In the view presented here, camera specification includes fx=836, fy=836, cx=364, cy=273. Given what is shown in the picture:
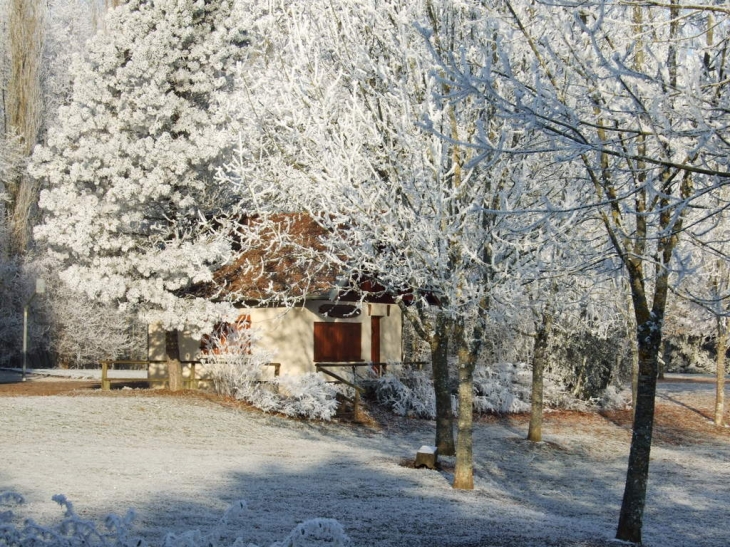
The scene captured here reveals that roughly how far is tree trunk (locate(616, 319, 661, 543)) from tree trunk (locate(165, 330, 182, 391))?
1586 cm

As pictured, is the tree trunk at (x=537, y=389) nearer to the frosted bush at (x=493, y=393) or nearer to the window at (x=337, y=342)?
the frosted bush at (x=493, y=393)

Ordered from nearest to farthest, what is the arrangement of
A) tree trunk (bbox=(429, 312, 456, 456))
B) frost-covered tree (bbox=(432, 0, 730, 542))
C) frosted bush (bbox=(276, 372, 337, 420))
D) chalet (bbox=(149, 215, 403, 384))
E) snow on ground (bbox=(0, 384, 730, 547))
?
frost-covered tree (bbox=(432, 0, 730, 542)), snow on ground (bbox=(0, 384, 730, 547)), tree trunk (bbox=(429, 312, 456, 456)), frosted bush (bbox=(276, 372, 337, 420)), chalet (bbox=(149, 215, 403, 384))

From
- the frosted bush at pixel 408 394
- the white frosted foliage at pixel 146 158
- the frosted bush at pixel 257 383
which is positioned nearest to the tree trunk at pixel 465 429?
the frosted bush at pixel 257 383

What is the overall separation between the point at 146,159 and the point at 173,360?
549 cm

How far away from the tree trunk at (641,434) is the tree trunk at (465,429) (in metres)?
3.48

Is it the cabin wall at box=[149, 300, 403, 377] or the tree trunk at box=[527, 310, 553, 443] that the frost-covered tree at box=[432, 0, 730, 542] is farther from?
the cabin wall at box=[149, 300, 403, 377]

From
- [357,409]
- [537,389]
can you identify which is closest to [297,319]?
[357,409]

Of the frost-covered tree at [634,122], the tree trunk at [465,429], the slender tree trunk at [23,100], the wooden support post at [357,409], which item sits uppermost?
the slender tree trunk at [23,100]

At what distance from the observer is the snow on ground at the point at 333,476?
9.01 metres

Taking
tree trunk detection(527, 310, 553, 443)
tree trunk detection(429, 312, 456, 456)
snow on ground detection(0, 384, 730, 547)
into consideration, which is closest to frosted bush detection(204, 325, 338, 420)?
snow on ground detection(0, 384, 730, 547)

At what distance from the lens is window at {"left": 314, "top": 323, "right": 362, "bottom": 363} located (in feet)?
79.8

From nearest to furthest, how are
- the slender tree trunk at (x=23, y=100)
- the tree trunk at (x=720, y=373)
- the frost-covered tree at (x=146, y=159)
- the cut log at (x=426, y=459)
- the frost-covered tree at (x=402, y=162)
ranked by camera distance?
the frost-covered tree at (x=402, y=162), the cut log at (x=426, y=459), the frost-covered tree at (x=146, y=159), the tree trunk at (x=720, y=373), the slender tree trunk at (x=23, y=100)

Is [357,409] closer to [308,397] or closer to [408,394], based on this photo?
[308,397]

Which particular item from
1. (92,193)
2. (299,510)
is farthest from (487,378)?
(299,510)
